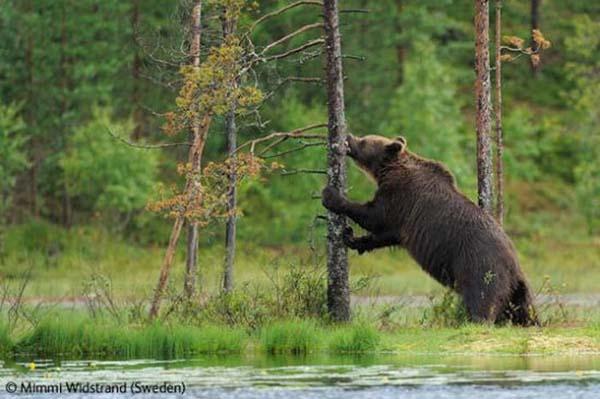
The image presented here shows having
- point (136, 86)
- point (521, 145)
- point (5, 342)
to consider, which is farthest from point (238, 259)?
point (5, 342)

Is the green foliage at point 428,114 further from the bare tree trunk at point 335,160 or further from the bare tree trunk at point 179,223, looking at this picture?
the bare tree trunk at point 335,160

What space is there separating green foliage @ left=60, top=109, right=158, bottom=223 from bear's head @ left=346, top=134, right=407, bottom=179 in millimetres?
18464

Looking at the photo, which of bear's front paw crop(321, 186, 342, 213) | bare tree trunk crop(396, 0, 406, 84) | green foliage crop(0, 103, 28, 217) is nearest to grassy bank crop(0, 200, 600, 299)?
green foliage crop(0, 103, 28, 217)

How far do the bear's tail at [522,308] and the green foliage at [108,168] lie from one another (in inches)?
775

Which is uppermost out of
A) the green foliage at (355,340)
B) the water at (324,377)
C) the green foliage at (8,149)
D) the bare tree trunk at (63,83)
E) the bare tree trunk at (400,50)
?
the bare tree trunk at (400,50)

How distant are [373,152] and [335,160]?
841 millimetres

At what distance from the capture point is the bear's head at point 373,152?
798 inches

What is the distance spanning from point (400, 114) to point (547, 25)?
580 inches

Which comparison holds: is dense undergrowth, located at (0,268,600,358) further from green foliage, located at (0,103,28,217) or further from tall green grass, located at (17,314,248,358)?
green foliage, located at (0,103,28,217)

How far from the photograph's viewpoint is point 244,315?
20.0 metres

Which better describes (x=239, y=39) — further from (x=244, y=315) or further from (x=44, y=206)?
(x=44, y=206)

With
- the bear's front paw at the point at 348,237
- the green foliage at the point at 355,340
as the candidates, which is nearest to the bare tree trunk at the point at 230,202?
the bear's front paw at the point at 348,237

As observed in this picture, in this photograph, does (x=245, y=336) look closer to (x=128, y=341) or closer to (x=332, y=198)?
(x=128, y=341)

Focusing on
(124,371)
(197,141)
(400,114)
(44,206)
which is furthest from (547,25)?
(124,371)
